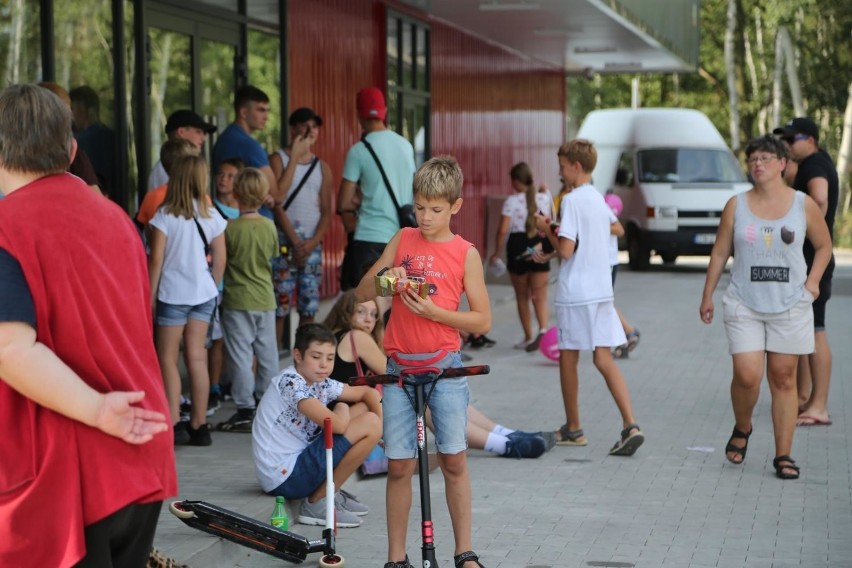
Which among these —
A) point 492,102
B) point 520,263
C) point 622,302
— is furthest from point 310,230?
point 492,102

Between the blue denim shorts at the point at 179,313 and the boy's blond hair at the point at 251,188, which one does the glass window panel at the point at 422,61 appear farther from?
the blue denim shorts at the point at 179,313

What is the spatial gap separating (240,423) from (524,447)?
5.78 feet

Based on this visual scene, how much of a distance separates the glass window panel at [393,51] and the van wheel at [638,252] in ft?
25.5

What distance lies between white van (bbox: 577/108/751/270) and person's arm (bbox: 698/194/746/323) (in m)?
15.5

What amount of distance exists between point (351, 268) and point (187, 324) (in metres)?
1.89

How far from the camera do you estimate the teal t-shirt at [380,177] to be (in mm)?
9383

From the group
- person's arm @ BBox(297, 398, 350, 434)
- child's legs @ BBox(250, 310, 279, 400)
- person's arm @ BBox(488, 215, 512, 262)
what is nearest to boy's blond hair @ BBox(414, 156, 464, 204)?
person's arm @ BBox(297, 398, 350, 434)

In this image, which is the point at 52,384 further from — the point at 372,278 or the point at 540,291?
the point at 540,291

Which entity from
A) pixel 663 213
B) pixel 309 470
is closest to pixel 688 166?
pixel 663 213

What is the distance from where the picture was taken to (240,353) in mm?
8586

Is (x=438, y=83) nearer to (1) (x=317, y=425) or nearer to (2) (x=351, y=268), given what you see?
(2) (x=351, y=268)

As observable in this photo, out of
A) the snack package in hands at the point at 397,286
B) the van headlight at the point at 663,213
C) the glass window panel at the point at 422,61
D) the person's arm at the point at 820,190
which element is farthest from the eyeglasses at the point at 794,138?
the van headlight at the point at 663,213

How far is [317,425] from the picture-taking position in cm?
651

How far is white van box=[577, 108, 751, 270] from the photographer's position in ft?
77.3
